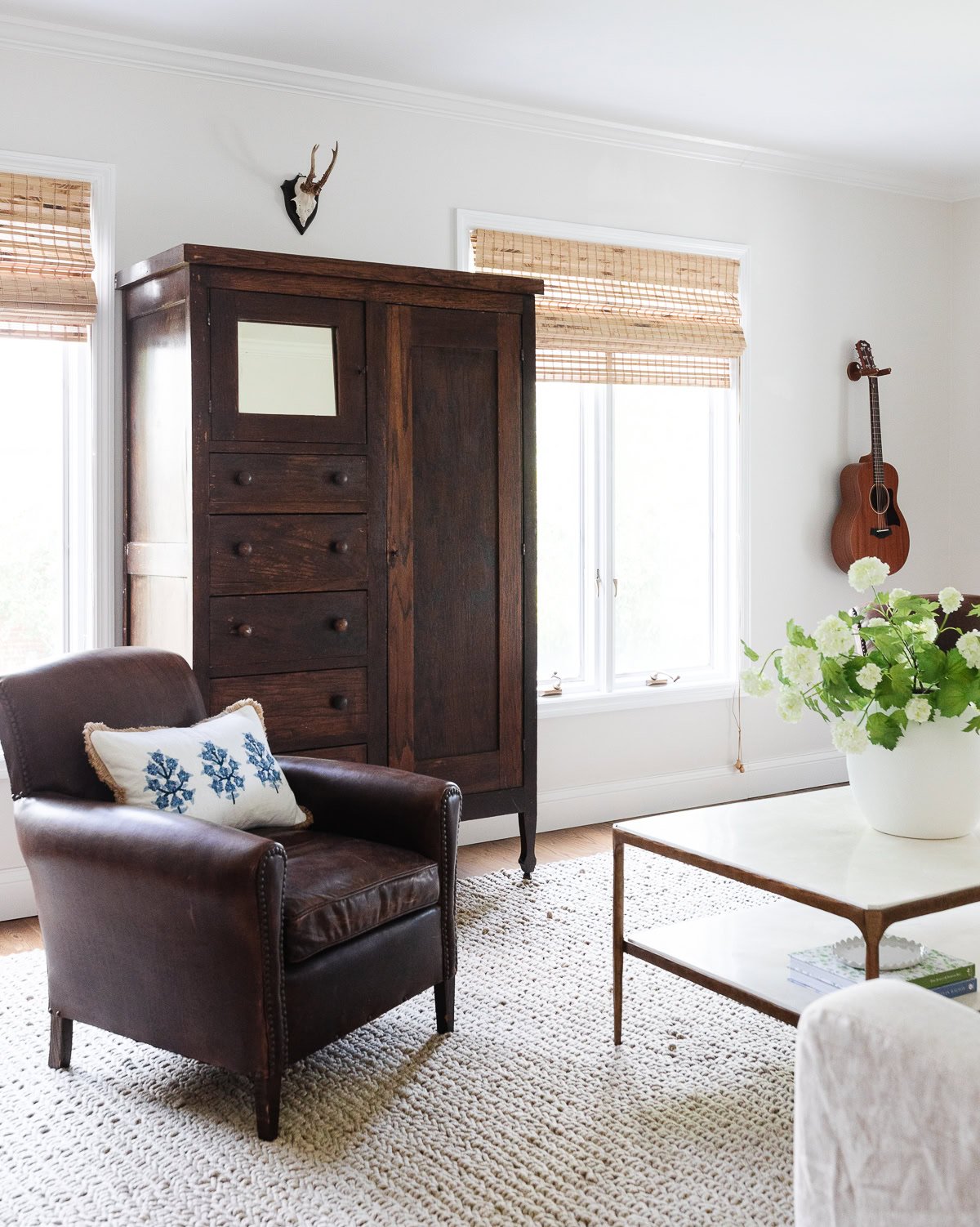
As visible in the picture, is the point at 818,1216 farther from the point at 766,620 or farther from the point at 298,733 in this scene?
the point at 766,620

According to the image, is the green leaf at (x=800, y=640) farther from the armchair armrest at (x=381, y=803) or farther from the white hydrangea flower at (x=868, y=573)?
the armchair armrest at (x=381, y=803)

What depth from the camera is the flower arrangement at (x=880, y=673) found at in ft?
7.80

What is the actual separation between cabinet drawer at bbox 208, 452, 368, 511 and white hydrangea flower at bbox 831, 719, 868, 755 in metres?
1.60

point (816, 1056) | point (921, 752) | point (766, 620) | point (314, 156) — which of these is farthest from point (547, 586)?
point (816, 1056)

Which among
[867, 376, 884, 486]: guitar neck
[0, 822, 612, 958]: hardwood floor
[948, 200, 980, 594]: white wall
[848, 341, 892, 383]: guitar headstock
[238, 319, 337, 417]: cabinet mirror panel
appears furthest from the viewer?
[948, 200, 980, 594]: white wall

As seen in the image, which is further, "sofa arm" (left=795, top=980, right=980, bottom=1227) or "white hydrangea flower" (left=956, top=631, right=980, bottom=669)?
"white hydrangea flower" (left=956, top=631, right=980, bottom=669)

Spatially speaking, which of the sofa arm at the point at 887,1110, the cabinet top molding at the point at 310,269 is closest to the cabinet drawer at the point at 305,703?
the cabinet top molding at the point at 310,269

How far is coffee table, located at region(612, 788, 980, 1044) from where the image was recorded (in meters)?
2.12

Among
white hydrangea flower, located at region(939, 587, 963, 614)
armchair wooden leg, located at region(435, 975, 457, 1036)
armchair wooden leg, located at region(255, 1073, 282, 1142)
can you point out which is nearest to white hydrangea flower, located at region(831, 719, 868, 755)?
white hydrangea flower, located at region(939, 587, 963, 614)

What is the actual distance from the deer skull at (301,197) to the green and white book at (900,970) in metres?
2.67

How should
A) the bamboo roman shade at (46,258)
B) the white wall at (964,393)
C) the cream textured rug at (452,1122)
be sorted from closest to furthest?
the cream textured rug at (452,1122) < the bamboo roman shade at (46,258) < the white wall at (964,393)

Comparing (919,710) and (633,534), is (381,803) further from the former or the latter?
(633,534)

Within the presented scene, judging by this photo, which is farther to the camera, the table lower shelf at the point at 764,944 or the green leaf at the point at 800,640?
the green leaf at the point at 800,640

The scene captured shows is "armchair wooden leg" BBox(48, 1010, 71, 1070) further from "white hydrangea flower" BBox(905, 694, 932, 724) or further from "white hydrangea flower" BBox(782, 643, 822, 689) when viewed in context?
"white hydrangea flower" BBox(905, 694, 932, 724)
